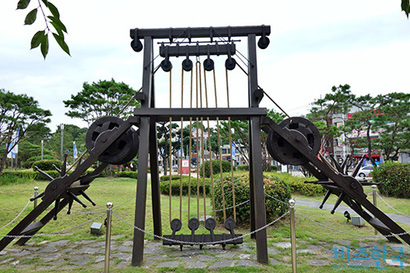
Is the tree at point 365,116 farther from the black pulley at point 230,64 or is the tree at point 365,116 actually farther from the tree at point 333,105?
the black pulley at point 230,64

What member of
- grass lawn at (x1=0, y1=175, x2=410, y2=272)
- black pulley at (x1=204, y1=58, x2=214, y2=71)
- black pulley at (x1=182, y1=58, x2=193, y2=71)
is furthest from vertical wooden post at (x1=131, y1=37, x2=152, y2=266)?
black pulley at (x1=204, y1=58, x2=214, y2=71)

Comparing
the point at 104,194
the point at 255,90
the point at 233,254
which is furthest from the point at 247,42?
the point at 104,194

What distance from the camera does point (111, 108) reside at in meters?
18.0

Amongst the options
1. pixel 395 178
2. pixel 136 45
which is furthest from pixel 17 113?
pixel 395 178

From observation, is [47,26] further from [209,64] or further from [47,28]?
[209,64]

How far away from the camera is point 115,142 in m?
3.90

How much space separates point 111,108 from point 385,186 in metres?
16.5

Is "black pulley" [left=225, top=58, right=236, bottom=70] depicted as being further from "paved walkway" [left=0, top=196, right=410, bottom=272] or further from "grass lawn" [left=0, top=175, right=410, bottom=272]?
"paved walkway" [left=0, top=196, right=410, bottom=272]

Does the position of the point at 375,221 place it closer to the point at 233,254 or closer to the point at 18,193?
the point at 233,254

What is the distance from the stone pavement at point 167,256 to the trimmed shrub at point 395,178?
6.96 metres

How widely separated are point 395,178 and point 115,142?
1099 centimetres

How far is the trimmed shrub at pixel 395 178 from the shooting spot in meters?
9.87

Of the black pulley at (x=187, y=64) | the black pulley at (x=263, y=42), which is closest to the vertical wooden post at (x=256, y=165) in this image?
the black pulley at (x=263, y=42)

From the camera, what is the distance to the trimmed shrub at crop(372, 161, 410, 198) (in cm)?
987
